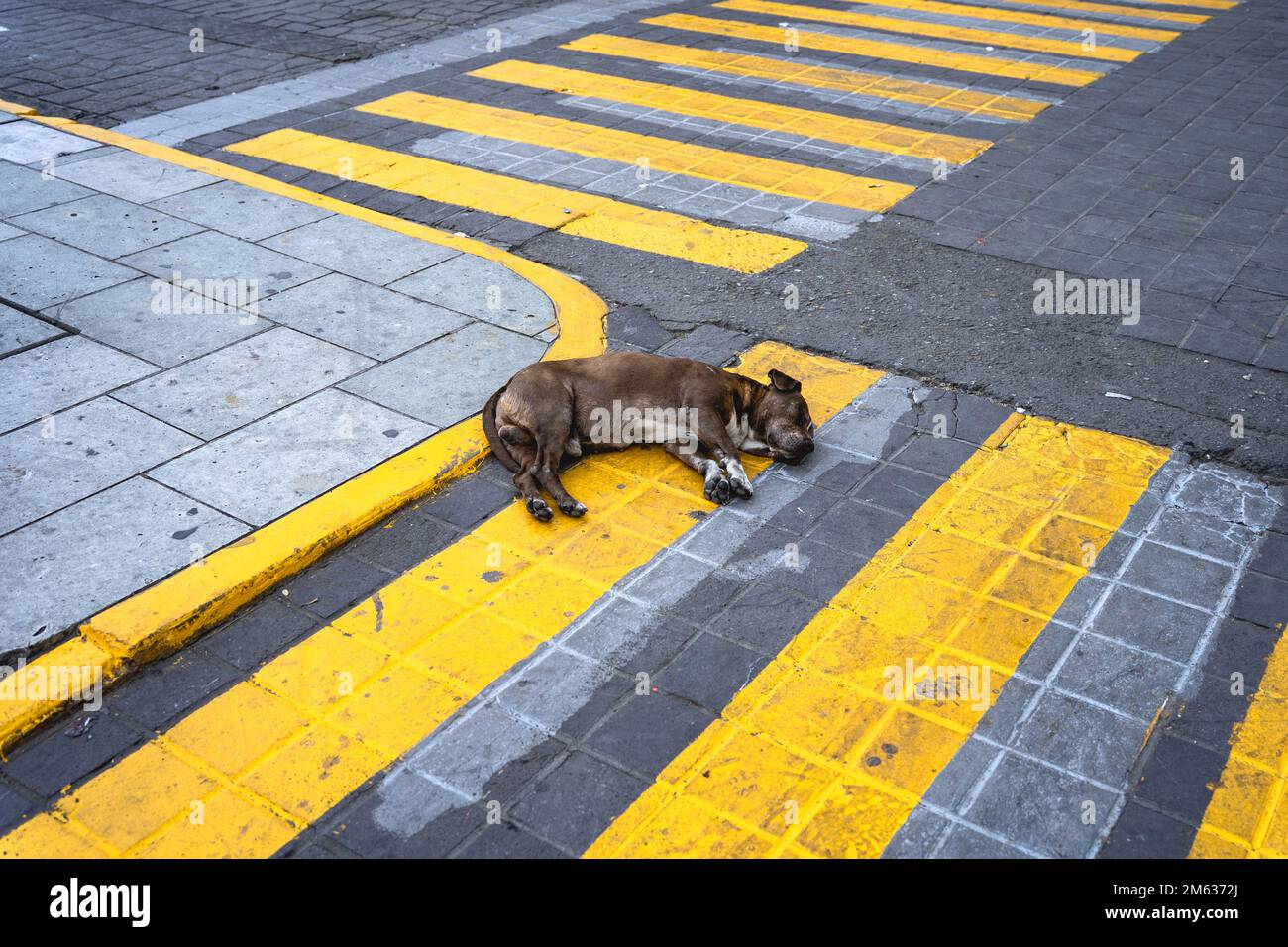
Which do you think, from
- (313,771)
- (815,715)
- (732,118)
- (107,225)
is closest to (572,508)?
(815,715)

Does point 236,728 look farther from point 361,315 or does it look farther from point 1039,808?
point 361,315

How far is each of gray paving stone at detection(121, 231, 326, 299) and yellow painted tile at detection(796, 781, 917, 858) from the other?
5.42 m

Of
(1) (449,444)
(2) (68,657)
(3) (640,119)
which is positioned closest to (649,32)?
(3) (640,119)

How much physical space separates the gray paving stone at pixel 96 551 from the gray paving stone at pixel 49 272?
2675 millimetres

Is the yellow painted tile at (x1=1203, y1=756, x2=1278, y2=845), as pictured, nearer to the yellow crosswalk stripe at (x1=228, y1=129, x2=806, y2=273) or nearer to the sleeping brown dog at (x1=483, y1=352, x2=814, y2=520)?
the sleeping brown dog at (x1=483, y1=352, x2=814, y2=520)

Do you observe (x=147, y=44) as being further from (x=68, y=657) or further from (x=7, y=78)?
(x=68, y=657)

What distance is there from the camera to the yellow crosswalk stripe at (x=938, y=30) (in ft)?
44.9

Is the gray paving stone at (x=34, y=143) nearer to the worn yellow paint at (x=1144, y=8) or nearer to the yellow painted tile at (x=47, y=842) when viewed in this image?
the yellow painted tile at (x=47, y=842)

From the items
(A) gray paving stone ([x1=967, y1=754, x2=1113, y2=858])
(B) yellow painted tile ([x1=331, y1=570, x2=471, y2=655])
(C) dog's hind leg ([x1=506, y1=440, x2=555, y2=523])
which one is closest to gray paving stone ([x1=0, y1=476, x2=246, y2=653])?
(B) yellow painted tile ([x1=331, y1=570, x2=471, y2=655])

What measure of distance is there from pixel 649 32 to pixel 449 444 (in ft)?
33.1

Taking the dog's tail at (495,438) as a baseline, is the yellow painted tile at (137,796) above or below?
below

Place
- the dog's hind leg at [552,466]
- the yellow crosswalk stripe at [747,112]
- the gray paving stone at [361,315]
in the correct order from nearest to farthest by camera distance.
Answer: the dog's hind leg at [552,466] → the gray paving stone at [361,315] → the yellow crosswalk stripe at [747,112]

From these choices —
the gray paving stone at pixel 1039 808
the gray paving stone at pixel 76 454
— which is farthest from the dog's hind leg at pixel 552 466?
the gray paving stone at pixel 1039 808

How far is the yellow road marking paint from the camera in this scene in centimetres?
1177
